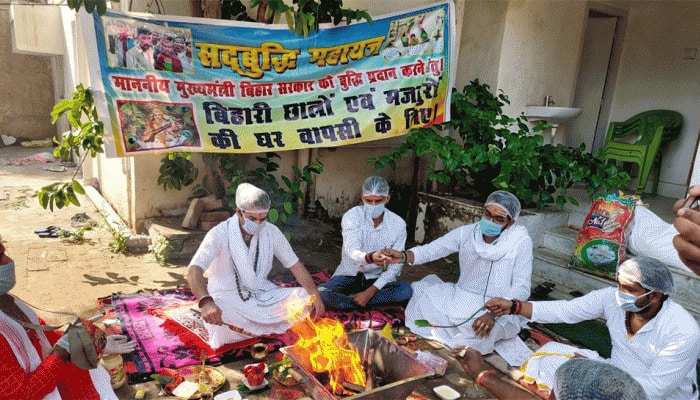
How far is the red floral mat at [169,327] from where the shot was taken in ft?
12.1

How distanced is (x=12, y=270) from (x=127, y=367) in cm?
145

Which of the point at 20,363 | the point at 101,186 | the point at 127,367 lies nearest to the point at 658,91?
the point at 127,367

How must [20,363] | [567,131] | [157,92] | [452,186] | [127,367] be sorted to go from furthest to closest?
1. [567,131]
2. [452,186]
3. [157,92]
4. [127,367]
5. [20,363]

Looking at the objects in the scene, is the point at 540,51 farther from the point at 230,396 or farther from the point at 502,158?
the point at 230,396

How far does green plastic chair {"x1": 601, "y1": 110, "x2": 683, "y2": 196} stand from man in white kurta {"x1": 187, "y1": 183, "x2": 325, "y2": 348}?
18.9 ft

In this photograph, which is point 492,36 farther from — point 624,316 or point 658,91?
point 624,316

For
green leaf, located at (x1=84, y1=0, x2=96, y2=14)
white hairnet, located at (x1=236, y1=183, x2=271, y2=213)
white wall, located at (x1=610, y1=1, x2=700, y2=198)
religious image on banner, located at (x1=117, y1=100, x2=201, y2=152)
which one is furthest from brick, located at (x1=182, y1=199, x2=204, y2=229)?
white wall, located at (x1=610, y1=1, x2=700, y2=198)

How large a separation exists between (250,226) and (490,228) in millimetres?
2134

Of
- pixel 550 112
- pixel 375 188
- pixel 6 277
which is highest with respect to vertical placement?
pixel 550 112

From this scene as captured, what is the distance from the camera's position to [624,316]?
312 cm

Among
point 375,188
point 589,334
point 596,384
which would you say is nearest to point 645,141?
point 589,334

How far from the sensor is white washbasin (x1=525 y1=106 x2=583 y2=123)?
699cm

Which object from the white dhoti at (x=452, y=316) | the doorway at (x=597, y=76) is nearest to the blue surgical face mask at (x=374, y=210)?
the white dhoti at (x=452, y=316)

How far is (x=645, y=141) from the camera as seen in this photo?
7293 mm
